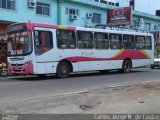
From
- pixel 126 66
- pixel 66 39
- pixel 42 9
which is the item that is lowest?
pixel 126 66

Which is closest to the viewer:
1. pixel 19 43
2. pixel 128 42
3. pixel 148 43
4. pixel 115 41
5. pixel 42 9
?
pixel 19 43

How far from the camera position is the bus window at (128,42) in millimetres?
25566

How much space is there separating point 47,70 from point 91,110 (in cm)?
1036

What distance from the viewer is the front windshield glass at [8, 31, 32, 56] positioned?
62.6 ft

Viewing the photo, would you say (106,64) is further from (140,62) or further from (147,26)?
(147,26)

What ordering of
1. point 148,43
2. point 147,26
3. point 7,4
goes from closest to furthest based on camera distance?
point 148,43 → point 7,4 → point 147,26

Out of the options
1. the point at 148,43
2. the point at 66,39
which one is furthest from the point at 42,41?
the point at 148,43

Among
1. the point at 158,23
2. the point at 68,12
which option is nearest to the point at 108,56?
the point at 68,12

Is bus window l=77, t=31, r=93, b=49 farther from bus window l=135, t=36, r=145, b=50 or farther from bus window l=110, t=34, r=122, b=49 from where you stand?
bus window l=135, t=36, r=145, b=50

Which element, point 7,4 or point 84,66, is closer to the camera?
point 84,66

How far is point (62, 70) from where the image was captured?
20.7 m

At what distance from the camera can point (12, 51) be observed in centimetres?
2008

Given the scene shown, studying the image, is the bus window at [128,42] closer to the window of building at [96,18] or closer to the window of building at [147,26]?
the window of building at [96,18]

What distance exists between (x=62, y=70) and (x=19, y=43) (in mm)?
2765
